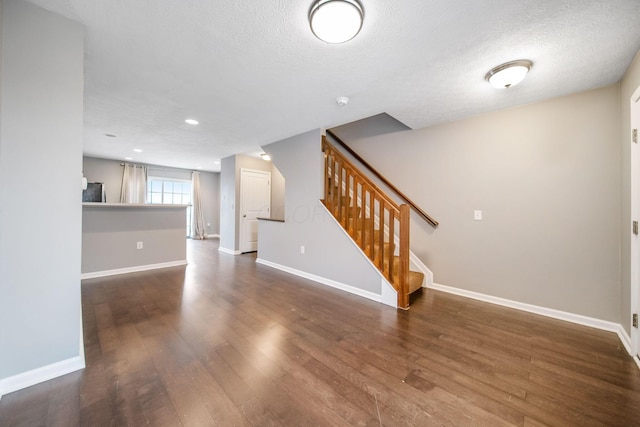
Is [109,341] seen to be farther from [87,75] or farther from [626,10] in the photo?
[626,10]

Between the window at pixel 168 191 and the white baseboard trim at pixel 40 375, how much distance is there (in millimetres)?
6289

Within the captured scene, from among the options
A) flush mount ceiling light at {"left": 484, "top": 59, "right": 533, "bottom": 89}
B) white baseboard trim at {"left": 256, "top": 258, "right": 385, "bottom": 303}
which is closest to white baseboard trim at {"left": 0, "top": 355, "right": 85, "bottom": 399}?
white baseboard trim at {"left": 256, "top": 258, "right": 385, "bottom": 303}

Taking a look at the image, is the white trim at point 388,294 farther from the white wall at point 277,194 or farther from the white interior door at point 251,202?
the white wall at point 277,194

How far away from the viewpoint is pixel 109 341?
6.31ft

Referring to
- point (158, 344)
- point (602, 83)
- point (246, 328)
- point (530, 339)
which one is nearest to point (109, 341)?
point (158, 344)

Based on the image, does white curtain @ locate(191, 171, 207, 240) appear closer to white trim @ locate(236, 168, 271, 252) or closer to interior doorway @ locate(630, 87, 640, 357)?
A: white trim @ locate(236, 168, 271, 252)

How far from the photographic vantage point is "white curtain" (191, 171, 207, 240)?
26.2 ft

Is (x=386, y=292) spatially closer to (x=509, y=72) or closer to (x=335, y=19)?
(x=509, y=72)

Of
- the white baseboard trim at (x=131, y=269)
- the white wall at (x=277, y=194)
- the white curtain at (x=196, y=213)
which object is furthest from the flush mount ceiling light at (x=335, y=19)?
the white curtain at (x=196, y=213)

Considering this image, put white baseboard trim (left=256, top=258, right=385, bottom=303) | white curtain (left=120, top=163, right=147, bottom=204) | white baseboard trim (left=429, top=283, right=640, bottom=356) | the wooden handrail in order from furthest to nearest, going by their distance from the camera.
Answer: white curtain (left=120, top=163, right=147, bottom=204) < the wooden handrail < white baseboard trim (left=256, top=258, right=385, bottom=303) < white baseboard trim (left=429, top=283, right=640, bottom=356)

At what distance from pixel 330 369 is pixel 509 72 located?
265 centimetres

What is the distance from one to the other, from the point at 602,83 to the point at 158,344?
4.47m

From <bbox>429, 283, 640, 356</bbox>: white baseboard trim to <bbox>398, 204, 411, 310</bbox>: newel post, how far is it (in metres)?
0.94

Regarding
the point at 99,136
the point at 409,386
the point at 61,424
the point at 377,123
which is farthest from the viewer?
the point at 99,136
